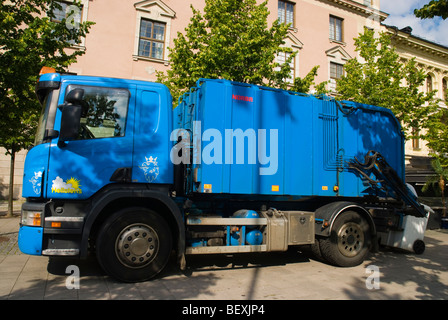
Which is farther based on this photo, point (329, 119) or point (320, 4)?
point (320, 4)

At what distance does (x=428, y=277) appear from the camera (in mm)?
5621

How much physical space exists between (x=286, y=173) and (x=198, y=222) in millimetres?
1925

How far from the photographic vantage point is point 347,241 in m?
6.12

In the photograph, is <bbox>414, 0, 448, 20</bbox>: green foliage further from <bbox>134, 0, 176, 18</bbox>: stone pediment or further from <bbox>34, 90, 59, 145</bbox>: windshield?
<bbox>134, 0, 176, 18</bbox>: stone pediment

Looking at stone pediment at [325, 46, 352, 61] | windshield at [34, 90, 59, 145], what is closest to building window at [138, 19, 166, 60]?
stone pediment at [325, 46, 352, 61]

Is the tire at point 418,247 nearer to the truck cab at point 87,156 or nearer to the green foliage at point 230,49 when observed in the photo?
the truck cab at point 87,156

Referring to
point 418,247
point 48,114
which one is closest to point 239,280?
point 48,114

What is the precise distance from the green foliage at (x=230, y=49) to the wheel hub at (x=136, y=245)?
293 inches

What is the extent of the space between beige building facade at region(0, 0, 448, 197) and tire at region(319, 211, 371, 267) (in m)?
10.0

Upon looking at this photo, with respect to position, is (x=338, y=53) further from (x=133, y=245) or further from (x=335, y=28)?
(x=133, y=245)

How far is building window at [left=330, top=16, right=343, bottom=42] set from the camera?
23547 millimetres

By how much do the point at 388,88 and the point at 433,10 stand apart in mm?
9550

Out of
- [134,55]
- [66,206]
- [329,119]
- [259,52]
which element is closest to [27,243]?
[66,206]
